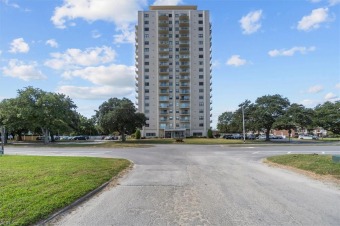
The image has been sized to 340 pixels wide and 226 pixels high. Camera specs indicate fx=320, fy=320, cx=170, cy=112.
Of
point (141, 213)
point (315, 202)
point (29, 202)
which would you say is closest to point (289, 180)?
point (315, 202)

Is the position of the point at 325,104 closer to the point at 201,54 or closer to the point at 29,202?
the point at 201,54

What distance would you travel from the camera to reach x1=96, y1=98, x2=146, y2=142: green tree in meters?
58.2

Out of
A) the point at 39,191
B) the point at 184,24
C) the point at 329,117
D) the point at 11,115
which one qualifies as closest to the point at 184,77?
the point at 184,24

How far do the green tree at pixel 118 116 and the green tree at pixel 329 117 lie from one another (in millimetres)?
45578

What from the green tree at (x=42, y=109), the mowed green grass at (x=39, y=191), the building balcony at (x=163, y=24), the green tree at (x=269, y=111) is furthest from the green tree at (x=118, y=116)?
the building balcony at (x=163, y=24)

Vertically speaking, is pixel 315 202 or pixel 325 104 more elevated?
pixel 325 104

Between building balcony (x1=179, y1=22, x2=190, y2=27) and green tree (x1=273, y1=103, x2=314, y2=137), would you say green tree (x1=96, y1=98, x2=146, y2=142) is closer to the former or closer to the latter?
green tree (x1=273, y1=103, x2=314, y2=137)

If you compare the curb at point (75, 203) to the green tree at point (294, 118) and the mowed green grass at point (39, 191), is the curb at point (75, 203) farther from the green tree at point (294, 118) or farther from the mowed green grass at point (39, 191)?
the green tree at point (294, 118)

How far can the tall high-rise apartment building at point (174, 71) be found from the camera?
334 ft

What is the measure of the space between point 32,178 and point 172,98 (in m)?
92.7

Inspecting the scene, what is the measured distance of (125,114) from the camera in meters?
58.9

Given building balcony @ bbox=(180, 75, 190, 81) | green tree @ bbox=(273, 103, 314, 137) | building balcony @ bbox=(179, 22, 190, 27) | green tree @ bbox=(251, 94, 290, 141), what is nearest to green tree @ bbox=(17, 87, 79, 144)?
green tree @ bbox=(251, 94, 290, 141)

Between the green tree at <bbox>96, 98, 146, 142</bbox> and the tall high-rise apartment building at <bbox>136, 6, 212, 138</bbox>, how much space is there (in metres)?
38.4

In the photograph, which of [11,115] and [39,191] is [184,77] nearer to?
[11,115]
